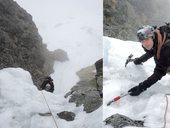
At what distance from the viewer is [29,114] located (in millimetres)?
1959

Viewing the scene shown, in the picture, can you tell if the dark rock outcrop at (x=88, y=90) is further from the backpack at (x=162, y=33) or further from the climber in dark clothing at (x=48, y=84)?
the backpack at (x=162, y=33)

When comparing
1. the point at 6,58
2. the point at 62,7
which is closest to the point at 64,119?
the point at 6,58

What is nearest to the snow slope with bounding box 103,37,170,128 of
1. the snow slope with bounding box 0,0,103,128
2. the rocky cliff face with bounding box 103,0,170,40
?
the snow slope with bounding box 0,0,103,128

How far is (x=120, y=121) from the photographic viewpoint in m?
2.05

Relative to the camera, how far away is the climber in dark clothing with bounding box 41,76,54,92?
2.02 m

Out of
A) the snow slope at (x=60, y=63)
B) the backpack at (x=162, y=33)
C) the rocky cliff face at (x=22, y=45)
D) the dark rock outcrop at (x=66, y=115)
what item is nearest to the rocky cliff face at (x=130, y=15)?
the backpack at (x=162, y=33)

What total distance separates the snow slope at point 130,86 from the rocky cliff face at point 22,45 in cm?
47

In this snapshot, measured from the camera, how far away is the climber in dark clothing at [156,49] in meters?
2.08

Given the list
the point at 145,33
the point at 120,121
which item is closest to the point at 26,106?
the point at 120,121

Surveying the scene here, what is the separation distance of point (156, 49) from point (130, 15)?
108 cm

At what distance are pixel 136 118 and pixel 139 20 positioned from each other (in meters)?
1.29

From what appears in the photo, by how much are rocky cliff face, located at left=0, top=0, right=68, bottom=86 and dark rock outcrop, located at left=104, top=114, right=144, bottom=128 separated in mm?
519

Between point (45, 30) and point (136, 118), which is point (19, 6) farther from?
point (136, 118)

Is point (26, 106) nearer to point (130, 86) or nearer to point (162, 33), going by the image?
point (130, 86)
